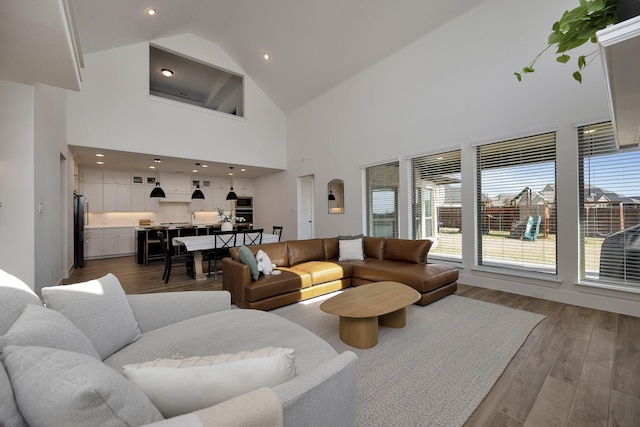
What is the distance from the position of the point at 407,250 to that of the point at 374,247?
1.98 ft

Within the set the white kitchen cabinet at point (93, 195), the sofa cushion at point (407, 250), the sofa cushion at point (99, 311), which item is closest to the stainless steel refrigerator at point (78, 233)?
the white kitchen cabinet at point (93, 195)

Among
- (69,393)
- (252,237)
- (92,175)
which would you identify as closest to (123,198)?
(92,175)

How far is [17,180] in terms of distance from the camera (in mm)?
2877

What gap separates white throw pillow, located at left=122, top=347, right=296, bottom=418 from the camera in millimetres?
798

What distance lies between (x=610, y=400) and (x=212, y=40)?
8.50 m

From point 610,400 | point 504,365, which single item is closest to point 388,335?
point 504,365

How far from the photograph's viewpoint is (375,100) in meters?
5.65

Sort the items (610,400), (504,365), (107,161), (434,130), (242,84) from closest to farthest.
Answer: (610,400)
(504,365)
(434,130)
(107,161)
(242,84)

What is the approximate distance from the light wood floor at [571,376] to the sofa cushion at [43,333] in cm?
195

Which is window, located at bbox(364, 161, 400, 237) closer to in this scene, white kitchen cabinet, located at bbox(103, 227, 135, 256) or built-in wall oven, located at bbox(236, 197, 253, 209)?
built-in wall oven, located at bbox(236, 197, 253, 209)

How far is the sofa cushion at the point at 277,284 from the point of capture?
3127 mm

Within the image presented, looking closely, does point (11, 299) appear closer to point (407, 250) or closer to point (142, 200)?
point (407, 250)

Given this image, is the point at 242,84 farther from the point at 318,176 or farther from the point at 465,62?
the point at 465,62

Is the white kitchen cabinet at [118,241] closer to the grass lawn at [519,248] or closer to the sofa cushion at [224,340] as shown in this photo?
the sofa cushion at [224,340]
